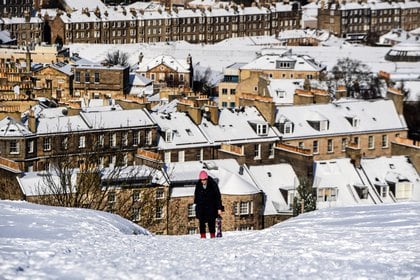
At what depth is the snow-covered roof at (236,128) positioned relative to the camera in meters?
45.7

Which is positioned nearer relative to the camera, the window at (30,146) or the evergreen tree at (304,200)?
the evergreen tree at (304,200)

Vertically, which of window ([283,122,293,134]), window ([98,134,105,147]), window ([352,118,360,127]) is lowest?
window ([98,134,105,147])

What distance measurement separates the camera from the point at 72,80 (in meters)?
67.6

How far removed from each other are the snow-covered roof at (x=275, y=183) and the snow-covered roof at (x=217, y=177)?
78 cm

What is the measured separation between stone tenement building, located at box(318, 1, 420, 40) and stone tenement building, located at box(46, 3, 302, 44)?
4.23 m

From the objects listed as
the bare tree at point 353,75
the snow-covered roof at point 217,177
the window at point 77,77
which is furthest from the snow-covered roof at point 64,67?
the snow-covered roof at point 217,177

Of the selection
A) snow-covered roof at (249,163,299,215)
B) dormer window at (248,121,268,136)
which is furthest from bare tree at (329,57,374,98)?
snow-covered roof at (249,163,299,215)

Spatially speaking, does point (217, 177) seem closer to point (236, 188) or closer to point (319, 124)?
point (236, 188)

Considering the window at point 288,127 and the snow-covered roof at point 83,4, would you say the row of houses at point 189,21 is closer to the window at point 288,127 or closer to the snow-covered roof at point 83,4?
the snow-covered roof at point 83,4

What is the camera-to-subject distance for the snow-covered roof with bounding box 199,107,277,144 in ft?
150

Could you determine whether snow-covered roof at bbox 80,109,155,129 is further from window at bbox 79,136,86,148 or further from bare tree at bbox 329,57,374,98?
bare tree at bbox 329,57,374,98

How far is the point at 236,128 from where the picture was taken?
1842 inches

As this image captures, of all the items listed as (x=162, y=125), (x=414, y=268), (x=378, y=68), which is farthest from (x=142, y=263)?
(x=378, y=68)

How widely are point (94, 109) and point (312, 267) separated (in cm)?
3382
